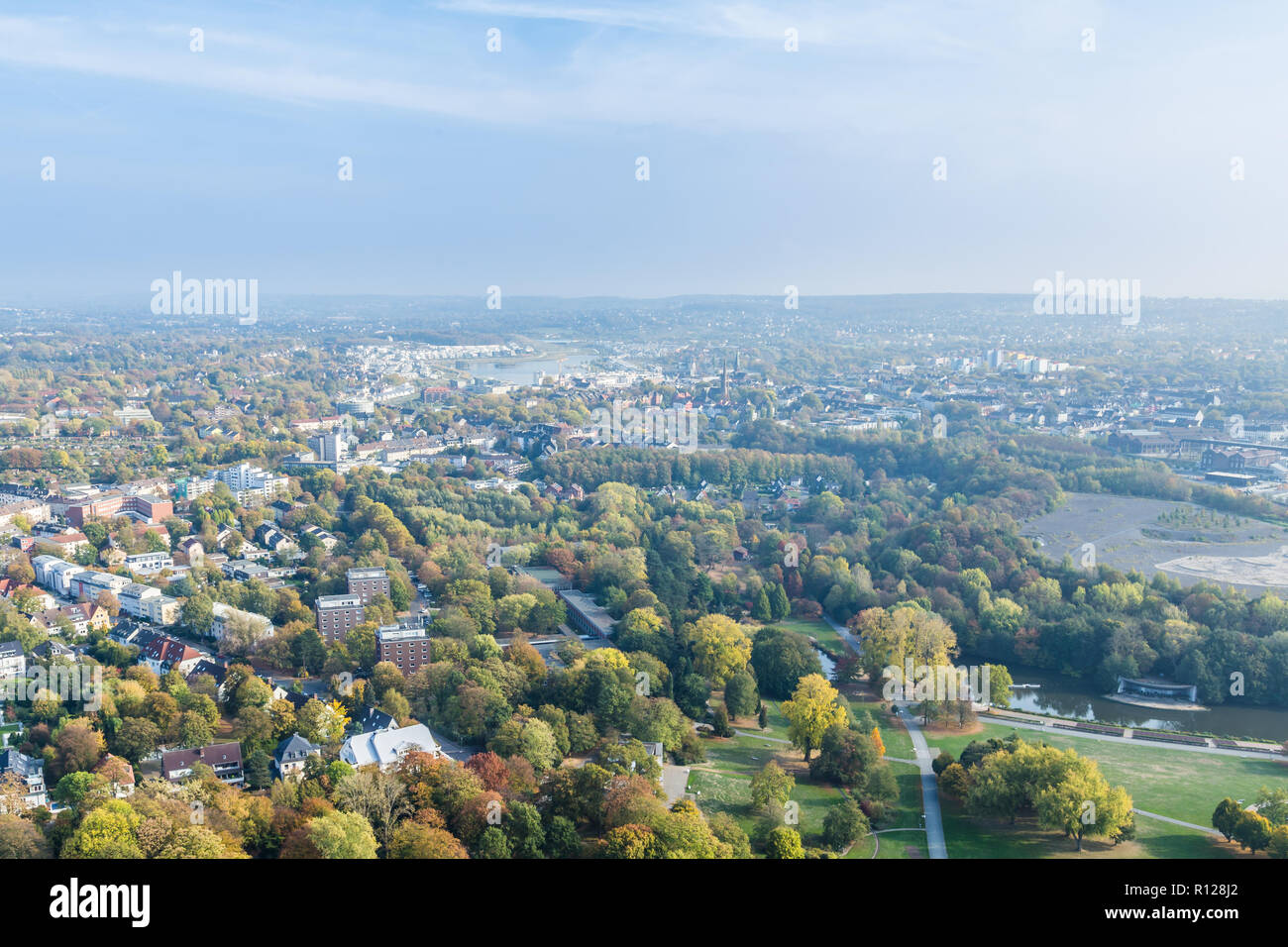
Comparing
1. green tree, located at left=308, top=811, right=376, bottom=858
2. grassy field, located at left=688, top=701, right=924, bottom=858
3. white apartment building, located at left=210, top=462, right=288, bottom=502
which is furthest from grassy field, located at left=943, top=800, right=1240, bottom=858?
white apartment building, located at left=210, top=462, right=288, bottom=502

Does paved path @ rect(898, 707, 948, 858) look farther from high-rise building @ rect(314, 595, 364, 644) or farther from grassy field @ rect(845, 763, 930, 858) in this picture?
high-rise building @ rect(314, 595, 364, 644)

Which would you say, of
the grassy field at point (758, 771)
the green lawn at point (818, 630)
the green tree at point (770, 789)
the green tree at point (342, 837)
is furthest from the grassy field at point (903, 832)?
the green lawn at point (818, 630)

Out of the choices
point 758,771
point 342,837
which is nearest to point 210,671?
point 342,837

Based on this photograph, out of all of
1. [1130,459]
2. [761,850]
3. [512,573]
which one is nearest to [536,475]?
[512,573]

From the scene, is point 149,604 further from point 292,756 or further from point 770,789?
point 770,789

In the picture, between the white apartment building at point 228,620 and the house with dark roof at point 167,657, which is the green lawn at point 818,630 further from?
the house with dark roof at point 167,657

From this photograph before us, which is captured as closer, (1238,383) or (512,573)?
(512,573)
